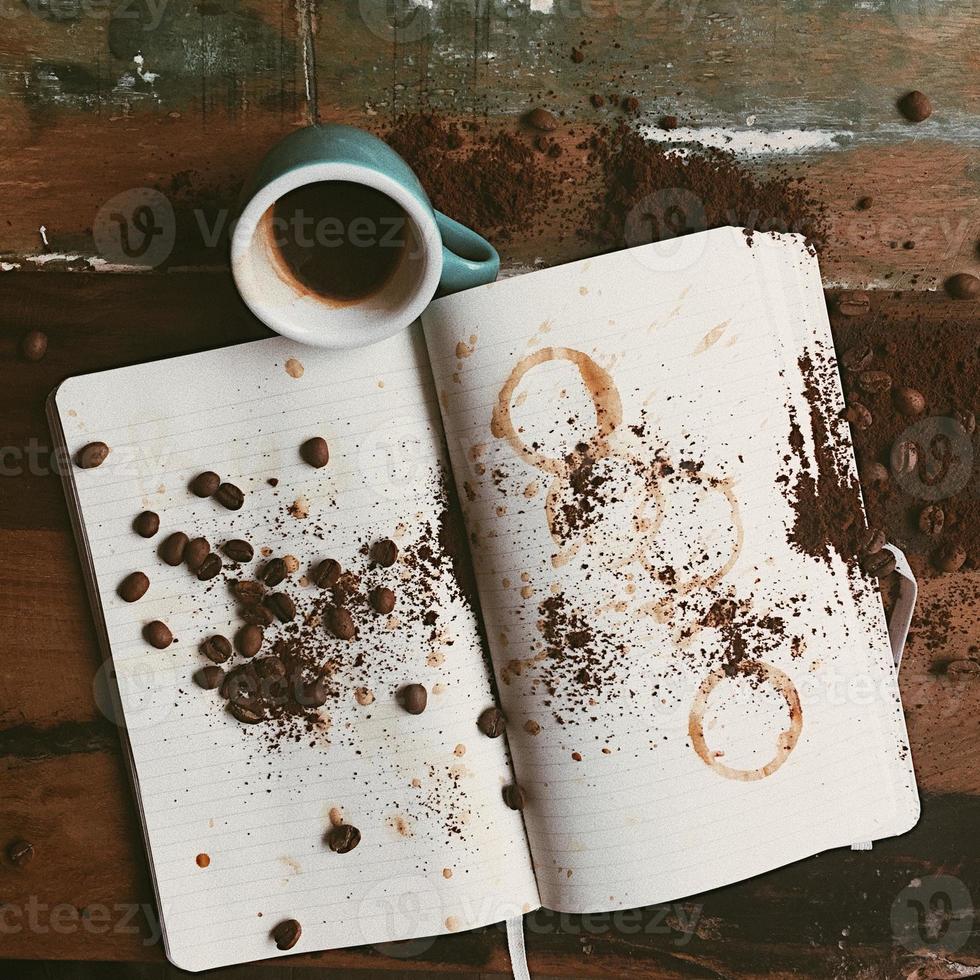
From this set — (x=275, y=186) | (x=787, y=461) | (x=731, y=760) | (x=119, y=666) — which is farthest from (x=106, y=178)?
(x=731, y=760)

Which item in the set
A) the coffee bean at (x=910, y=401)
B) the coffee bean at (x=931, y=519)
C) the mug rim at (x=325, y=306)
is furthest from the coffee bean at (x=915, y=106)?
the mug rim at (x=325, y=306)

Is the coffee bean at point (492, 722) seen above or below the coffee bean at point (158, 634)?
below

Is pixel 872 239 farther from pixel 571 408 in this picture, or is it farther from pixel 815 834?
pixel 815 834

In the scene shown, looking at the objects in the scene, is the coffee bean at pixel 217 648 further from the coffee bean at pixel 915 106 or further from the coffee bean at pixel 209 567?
the coffee bean at pixel 915 106

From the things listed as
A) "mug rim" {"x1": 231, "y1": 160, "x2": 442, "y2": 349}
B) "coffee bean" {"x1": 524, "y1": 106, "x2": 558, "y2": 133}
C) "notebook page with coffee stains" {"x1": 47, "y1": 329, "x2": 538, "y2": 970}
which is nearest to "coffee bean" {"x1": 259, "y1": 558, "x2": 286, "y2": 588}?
"notebook page with coffee stains" {"x1": 47, "y1": 329, "x2": 538, "y2": 970}

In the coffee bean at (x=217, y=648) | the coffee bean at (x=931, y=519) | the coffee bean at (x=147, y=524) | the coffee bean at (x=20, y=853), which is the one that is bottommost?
the coffee bean at (x=20, y=853)

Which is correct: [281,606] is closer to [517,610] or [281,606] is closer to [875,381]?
[517,610]

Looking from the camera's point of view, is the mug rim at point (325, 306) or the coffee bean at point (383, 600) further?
the coffee bean at point (383, 600)
